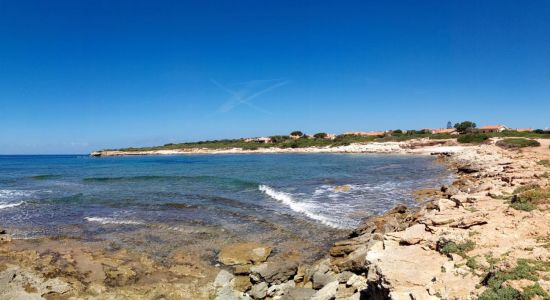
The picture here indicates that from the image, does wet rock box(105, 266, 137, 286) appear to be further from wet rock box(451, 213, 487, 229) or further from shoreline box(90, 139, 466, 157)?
shoreline box(90, 139, 466, 157)

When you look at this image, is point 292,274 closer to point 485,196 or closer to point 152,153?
point 485,196

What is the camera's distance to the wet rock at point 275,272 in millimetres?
10008

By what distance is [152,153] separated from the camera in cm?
13950

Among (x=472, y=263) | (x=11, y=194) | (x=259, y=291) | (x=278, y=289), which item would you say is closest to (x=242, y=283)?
(x=259, y=291)

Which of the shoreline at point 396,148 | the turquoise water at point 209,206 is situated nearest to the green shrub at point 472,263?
the turquoise water at point 209,206

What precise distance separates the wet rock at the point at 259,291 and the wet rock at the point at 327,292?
1486 mm

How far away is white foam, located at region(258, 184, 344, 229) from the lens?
1666cm

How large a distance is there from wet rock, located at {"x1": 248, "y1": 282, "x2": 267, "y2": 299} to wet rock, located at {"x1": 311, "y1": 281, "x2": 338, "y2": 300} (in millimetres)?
1486

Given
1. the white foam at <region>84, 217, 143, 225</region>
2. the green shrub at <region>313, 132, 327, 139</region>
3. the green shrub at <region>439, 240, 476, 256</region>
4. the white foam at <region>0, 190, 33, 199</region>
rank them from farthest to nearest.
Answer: the green shrub at <region>313, 132, 327, 139</region>
the white foam at <region>0, 190, 33, 199</region>
the white foam at <region>84, 217, 143, 225</region>
the green shrub at <region>439, 240, 476, 256</region>

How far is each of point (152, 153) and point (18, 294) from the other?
448 ft

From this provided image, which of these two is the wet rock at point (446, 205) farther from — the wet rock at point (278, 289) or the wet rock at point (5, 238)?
the wet rock at point (5, 238)

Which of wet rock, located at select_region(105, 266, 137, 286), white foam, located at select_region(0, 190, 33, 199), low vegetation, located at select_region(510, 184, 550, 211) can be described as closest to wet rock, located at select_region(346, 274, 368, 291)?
low vegetation, located at select_region(510, 184, 550, 211)

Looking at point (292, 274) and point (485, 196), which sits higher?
point (485, 196)

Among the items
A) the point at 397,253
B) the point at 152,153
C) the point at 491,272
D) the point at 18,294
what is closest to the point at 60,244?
the point at 18,294
